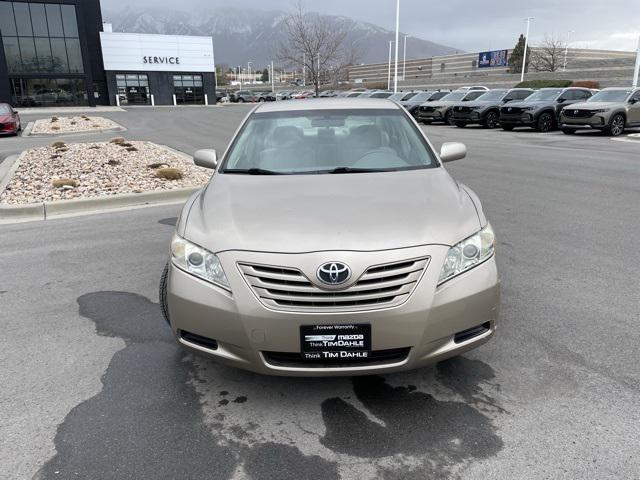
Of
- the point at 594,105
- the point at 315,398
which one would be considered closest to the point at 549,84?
the point at 594,105

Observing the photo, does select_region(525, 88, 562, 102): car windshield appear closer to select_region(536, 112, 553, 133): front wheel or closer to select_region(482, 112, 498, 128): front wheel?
select_region(536, 112, 553, 133): front wheel

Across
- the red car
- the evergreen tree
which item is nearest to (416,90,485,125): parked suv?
the red car

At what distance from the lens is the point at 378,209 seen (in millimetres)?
3066

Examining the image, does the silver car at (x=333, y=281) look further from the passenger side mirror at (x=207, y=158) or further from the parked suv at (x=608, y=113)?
the parked suv at (x=608, y=113)

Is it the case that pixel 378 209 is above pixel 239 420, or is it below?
above

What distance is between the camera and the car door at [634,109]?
752 inches

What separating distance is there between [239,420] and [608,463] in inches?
74.7

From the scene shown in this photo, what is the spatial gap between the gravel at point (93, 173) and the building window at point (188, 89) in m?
49.4

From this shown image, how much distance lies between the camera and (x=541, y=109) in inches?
821

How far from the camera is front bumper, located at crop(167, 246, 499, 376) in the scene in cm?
260

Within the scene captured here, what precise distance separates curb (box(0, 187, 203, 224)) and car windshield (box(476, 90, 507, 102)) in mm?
19450

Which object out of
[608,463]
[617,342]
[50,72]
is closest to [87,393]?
[608,463]

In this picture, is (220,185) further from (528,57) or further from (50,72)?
(528,57)

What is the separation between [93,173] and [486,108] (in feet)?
60.2
